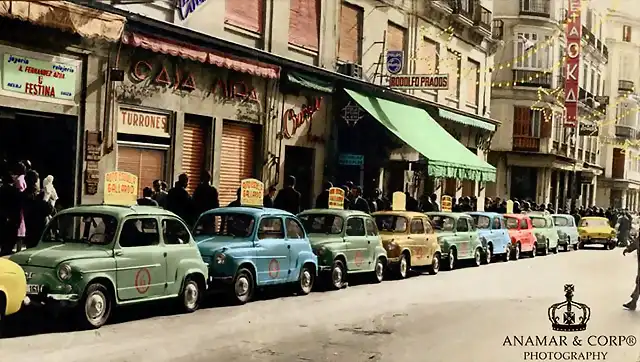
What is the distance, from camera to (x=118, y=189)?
38.0 feet

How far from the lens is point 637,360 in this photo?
644cm

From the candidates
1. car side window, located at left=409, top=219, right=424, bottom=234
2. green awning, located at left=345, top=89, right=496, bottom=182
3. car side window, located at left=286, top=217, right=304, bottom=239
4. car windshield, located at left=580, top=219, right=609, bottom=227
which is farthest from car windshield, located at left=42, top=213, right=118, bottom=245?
car windshield, located at left=580, top=219, right=609, bottom=227

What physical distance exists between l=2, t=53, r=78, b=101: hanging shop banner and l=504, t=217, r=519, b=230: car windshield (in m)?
15.2

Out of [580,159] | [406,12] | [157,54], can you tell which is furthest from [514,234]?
[580,159]

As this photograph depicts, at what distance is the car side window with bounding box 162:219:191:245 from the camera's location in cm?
1118

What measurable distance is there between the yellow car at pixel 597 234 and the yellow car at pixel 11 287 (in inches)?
1119

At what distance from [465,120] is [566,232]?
6118mm

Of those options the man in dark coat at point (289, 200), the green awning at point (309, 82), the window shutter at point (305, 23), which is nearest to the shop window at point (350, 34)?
the window shutter at point (305, 23)

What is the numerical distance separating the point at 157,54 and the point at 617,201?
116ft

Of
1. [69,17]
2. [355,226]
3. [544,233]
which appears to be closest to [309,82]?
[355,226]

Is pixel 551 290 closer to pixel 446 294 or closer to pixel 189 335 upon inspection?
pixel 446 294

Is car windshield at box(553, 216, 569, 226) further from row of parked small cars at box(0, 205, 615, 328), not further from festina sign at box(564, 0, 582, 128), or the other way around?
row of parked small cars at box(0, 205, 615, 328)

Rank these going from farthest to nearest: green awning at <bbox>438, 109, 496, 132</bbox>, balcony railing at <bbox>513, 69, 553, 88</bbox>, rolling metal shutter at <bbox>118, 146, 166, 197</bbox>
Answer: balcony railing at <bbox>513, 69, 553, 88</bbox> < green awning at <bbox>438, 109, 496, 132</bbox> < rolling metal shutter at <bbox>118, 146, 166, 197</bbox>

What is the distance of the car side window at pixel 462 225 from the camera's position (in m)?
21.0
